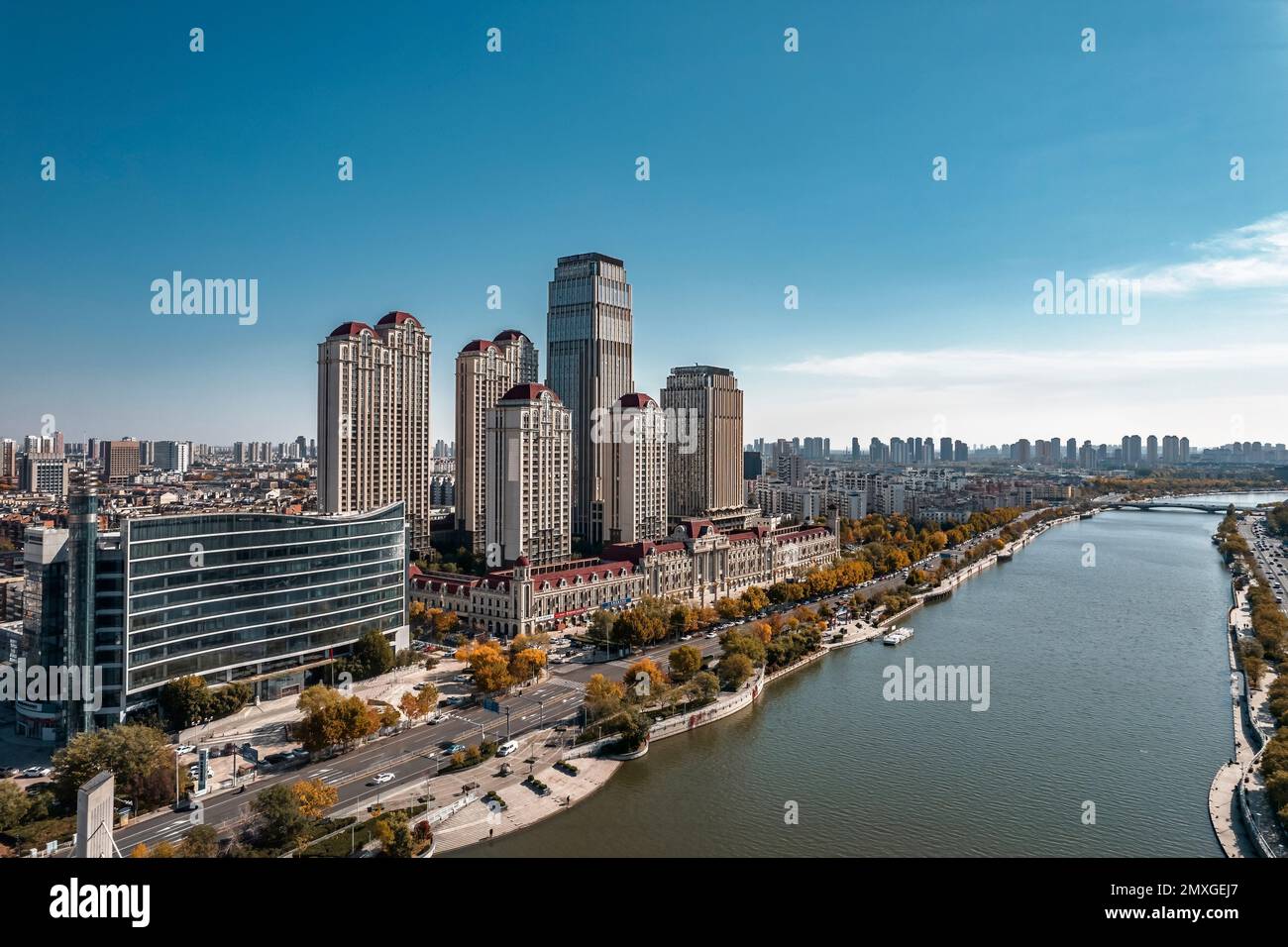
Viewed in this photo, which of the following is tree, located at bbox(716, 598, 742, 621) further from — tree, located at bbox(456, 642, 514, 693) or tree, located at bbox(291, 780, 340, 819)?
tree, located at bbox(291, 780, 340, 819)

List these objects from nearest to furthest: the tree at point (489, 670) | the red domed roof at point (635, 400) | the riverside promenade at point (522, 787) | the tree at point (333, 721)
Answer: the riverside promenade at point (522, 787), the tree at point (333, 721), the tree at point (489, 670), the red domed roof at point (635, 400)

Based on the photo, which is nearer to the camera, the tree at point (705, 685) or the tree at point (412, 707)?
the tree at point (412, 707)

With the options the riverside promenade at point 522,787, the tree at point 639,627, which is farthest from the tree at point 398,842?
the tree at point 639,627

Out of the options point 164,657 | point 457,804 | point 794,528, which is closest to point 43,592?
point 164,657

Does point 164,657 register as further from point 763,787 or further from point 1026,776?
point 1026,776

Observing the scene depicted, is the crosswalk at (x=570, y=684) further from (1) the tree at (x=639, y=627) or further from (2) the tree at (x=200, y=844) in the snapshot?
(2) the tree at (x=200, y=844)

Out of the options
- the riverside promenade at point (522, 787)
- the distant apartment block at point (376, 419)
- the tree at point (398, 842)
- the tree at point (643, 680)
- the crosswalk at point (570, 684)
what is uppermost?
the distant apartment block at point (376, 419)

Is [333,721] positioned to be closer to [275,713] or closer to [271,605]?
[275,713]
